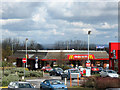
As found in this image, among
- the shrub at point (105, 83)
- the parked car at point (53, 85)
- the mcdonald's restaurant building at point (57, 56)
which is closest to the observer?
the parked car at point (53, 85)

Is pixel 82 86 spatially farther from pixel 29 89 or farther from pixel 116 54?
pixel 116 54

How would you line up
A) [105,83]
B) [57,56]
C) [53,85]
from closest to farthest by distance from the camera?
[53,85]
[105,83]
[57,56]

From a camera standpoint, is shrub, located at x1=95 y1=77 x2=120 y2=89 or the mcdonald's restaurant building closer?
shrub, located at x1=95 y1=77 x2=120 y2=89

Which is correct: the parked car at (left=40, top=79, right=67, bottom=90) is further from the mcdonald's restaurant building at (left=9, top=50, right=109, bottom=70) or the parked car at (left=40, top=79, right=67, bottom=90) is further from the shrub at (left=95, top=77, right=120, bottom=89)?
the mcdonald's restaurant building at (left=9, top=50, right=109, bottom=70)

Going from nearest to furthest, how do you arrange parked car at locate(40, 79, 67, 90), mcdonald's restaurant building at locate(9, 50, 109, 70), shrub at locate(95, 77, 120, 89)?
parked car at locate(40, 79, 67, 90) < shrub at locate(95, 77, 120, 89) < mcdonald's restaurant building at locate(9, 50, 109, 70)

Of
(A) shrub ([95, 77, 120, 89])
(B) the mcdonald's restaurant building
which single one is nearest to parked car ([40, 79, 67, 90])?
(A) shrub ([95, 77, 120, 89])

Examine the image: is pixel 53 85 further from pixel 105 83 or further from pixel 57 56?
pixel 57 56

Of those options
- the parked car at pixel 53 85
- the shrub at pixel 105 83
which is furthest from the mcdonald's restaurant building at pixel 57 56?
the parked car at pixel 53 85

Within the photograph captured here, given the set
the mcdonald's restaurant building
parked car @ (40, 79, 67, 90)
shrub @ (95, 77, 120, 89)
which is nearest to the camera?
parked car @ (40, 79, 67, 90)

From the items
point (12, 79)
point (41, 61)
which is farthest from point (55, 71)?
point (41, 61)

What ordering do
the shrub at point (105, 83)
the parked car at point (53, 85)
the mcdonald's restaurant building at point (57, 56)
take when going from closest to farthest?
the parked car at point (53, 85) → the shrub at point (105, 83) → the mcdonald's restaurant building at point (57, 56)

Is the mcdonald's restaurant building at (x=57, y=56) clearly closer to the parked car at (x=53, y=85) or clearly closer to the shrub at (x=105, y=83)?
the shrub at (x=105, y=83)

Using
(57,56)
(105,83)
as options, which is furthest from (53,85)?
(57,56)

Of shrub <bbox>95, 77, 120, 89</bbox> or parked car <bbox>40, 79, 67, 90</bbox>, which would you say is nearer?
parked car <bbox>40, 79, 67, 90</bbox>
